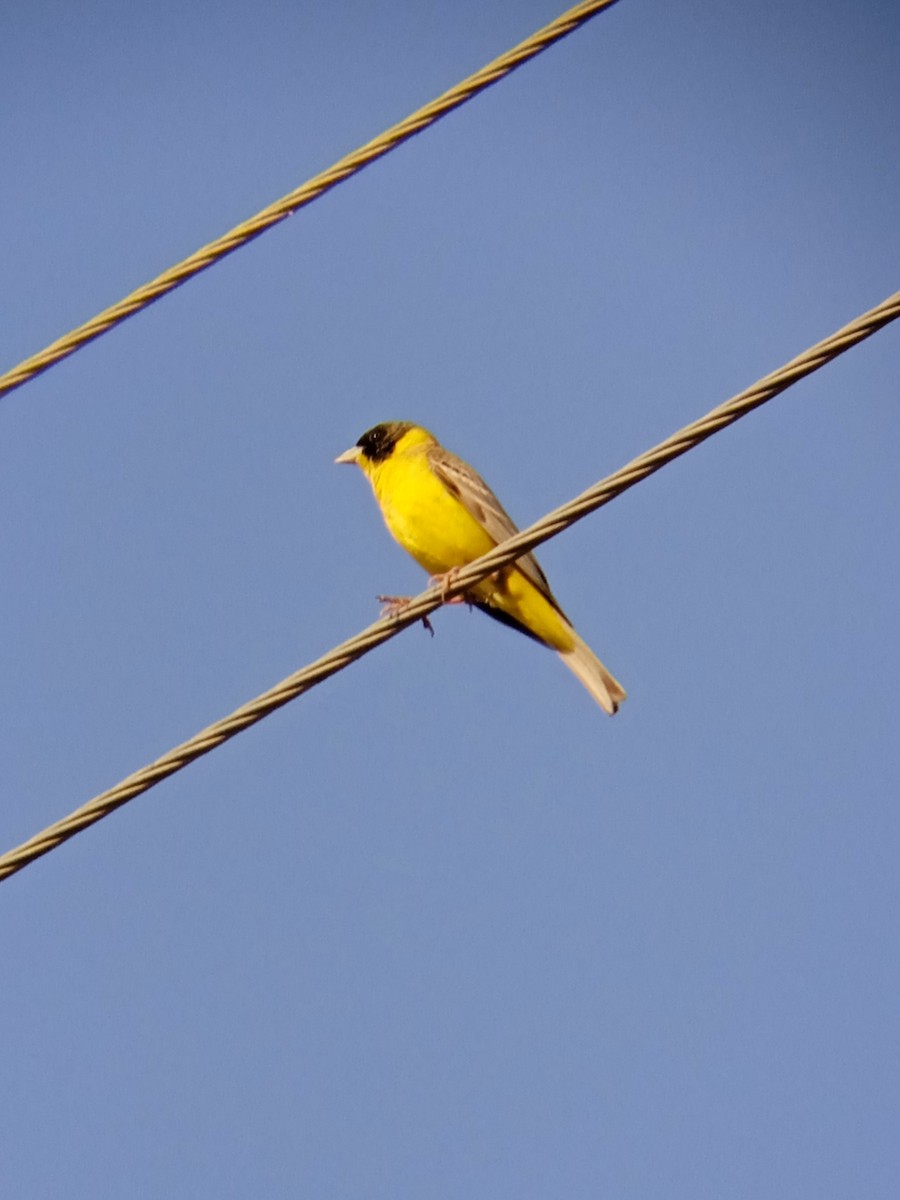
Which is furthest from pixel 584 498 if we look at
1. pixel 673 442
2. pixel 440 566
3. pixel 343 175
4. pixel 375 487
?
pixel 375 487

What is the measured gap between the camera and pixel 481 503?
24.0 feet

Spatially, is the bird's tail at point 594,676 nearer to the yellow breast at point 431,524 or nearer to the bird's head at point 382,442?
the yellow breast at point 431,524

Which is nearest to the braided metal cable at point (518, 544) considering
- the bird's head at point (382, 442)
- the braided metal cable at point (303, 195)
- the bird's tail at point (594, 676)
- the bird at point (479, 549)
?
the braided metal cable at point (303, 195)

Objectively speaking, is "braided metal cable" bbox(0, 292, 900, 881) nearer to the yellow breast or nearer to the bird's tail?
the yellow breast

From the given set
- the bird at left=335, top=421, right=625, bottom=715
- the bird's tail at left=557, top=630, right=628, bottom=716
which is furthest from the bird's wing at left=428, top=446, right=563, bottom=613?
the bird's tail at left=557, top=630, right=628, bottom=716

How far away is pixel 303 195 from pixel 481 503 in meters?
3.11

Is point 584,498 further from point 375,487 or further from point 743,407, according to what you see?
point 375,487

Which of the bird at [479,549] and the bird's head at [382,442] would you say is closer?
the bird at [479,549]

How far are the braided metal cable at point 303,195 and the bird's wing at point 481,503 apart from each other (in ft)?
9.48

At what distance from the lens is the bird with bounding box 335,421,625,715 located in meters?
7.11

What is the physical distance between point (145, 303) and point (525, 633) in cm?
346

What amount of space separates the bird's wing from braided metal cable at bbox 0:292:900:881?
2802 mm

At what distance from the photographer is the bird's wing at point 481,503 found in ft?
23.5

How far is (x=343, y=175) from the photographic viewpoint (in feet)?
14.3
